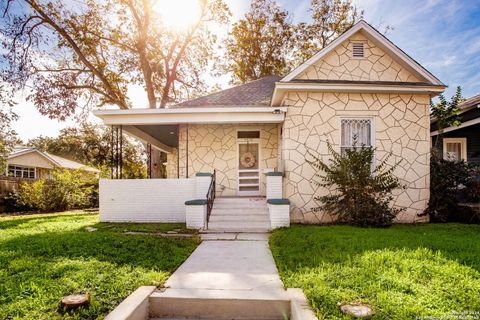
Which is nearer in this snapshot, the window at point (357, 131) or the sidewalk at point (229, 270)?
the sidewalk at point (229, 270)

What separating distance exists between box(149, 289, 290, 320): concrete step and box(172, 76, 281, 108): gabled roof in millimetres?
7721

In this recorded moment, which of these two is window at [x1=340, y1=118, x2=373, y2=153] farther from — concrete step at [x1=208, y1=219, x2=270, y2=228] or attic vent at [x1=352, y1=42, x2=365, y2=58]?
concrete step at [x1=208, y1=219, x2=270, y2=228]

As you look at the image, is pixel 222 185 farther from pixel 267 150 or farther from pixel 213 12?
pixel 213 12

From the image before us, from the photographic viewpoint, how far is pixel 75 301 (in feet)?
9.50

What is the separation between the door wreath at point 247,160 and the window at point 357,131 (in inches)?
135

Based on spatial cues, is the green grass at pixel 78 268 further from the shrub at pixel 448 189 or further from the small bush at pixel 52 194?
the small bush at pixel 52 194

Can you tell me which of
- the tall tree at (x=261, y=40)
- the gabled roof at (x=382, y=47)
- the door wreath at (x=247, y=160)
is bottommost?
the door wreath at (x=247, y=160)

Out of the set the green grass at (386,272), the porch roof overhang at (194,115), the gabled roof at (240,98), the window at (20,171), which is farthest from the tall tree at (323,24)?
the window at (20,171)

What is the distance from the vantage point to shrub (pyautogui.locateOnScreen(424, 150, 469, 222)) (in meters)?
8.66

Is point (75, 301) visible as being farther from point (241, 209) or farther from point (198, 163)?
point (198, 163)

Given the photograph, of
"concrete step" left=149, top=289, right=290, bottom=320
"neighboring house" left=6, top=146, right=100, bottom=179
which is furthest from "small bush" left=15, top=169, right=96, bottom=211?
"concrete step" left=149, top=289, right=290, bottom=320

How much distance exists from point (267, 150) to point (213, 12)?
11.7 m

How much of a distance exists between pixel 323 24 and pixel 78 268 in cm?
2268

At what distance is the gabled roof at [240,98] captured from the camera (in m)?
10.7
